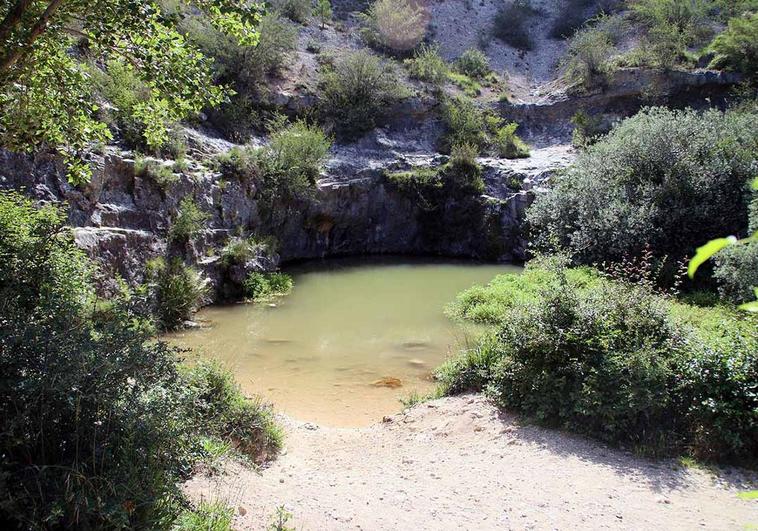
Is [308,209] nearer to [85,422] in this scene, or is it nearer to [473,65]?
[473,65]

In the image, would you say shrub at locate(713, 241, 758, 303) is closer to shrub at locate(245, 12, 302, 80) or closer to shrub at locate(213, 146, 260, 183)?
shrub at locate(213, 146, 260, 183)

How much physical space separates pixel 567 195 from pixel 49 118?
46.9ft

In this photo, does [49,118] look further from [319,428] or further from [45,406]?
[319,428]

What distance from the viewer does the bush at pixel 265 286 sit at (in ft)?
52.2

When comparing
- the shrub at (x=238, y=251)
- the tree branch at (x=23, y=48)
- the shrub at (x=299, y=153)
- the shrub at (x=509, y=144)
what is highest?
the shrub at (x=509, y=144)

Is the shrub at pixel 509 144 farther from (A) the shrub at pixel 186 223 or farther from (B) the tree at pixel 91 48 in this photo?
(B) the tree at pixel 91 48

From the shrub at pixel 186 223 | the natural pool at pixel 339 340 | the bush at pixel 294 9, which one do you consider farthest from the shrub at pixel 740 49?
the shrub at pixel 186 223

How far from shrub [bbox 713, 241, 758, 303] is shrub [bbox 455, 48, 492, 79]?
2270 centimetres

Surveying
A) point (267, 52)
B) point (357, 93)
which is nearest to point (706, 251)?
point (267, 52)

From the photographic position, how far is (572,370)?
6.37 metres

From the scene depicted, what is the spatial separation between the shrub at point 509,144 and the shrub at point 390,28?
9.99 meters

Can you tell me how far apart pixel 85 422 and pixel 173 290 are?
9.67m

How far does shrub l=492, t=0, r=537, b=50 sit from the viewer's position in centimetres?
3762

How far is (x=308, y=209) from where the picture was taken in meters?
21.4
